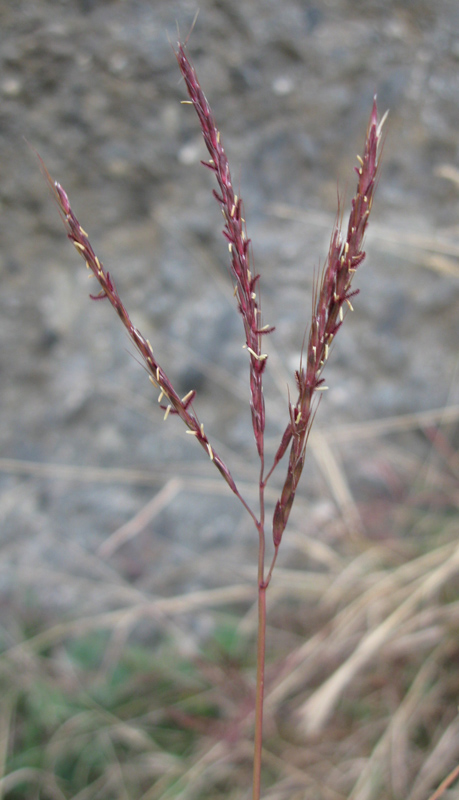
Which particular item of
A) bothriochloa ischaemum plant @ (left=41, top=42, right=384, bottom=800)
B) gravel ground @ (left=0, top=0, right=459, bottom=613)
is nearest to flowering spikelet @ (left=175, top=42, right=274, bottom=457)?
bothriochloa ischaemum plant @ (left=41, top=42, right=384, bottom=800)

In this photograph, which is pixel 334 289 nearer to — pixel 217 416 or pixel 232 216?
pixel 232 216

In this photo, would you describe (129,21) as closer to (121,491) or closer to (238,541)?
(121,491)

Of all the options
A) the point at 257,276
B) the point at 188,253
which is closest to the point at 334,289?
the point at 257,276

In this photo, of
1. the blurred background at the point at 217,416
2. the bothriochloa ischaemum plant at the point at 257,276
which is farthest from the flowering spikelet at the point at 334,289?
the blurred background at the point at 217,416

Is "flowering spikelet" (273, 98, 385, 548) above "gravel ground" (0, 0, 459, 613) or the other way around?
the other way around

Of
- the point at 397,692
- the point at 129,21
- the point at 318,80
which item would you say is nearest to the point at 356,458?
the point at 397,692

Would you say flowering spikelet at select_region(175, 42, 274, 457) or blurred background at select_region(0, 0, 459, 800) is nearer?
flowering spikelet at select_region(175, 42, 274, 457)

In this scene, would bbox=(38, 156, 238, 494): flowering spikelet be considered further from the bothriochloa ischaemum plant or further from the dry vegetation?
the dry vegetation

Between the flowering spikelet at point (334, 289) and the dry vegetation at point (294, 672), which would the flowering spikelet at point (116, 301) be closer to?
the flowering spikelet at point (334, 289)

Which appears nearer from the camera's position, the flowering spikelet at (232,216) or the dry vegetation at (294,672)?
the flowering spikelet at (232,216)
